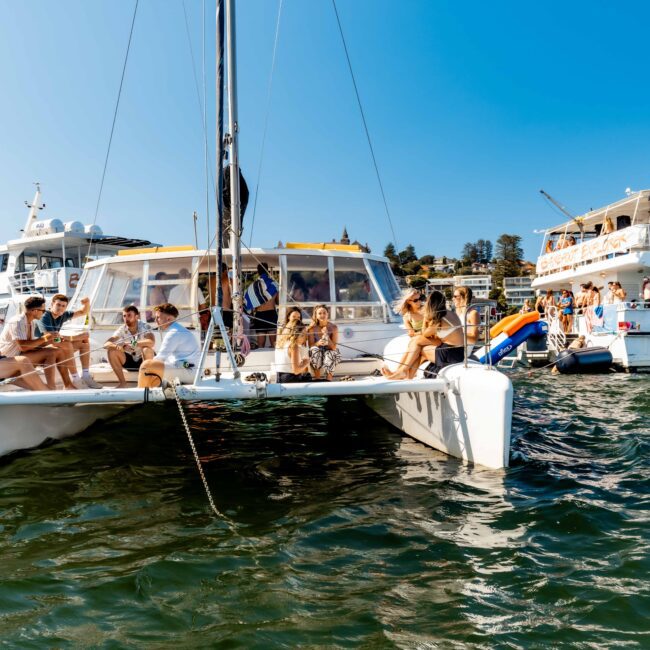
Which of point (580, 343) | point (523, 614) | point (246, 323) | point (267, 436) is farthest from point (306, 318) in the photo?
point (580, 343)

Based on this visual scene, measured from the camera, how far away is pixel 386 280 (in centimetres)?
900

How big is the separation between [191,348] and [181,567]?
269 cm

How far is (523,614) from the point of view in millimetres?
3230

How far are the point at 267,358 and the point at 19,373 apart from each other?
9.63 feet

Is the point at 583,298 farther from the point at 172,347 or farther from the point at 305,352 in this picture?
the point at 172,347

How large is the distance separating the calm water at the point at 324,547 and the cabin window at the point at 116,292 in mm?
1831

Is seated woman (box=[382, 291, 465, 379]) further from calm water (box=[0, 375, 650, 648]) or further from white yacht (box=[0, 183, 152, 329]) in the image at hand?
white yacht (box=[0, 183, 152, 329])

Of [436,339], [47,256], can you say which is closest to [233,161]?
[436,339]

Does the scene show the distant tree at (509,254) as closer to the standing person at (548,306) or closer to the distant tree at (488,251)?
the distant tree at (488,251)

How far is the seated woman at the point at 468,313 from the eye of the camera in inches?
252

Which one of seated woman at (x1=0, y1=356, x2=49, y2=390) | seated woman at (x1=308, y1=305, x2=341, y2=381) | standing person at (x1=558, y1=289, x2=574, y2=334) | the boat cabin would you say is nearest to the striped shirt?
seated woman at (x1=0, y1=356, x2=49, y2=390)

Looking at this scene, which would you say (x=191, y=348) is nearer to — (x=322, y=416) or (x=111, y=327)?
(x=111, y=327)

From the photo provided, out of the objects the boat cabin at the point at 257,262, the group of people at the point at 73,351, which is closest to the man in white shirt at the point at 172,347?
the group of people at the point at 73,351

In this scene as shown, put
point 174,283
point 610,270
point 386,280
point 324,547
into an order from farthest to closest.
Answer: point 610,270, point 386,280, point 174,283, point 324,547
